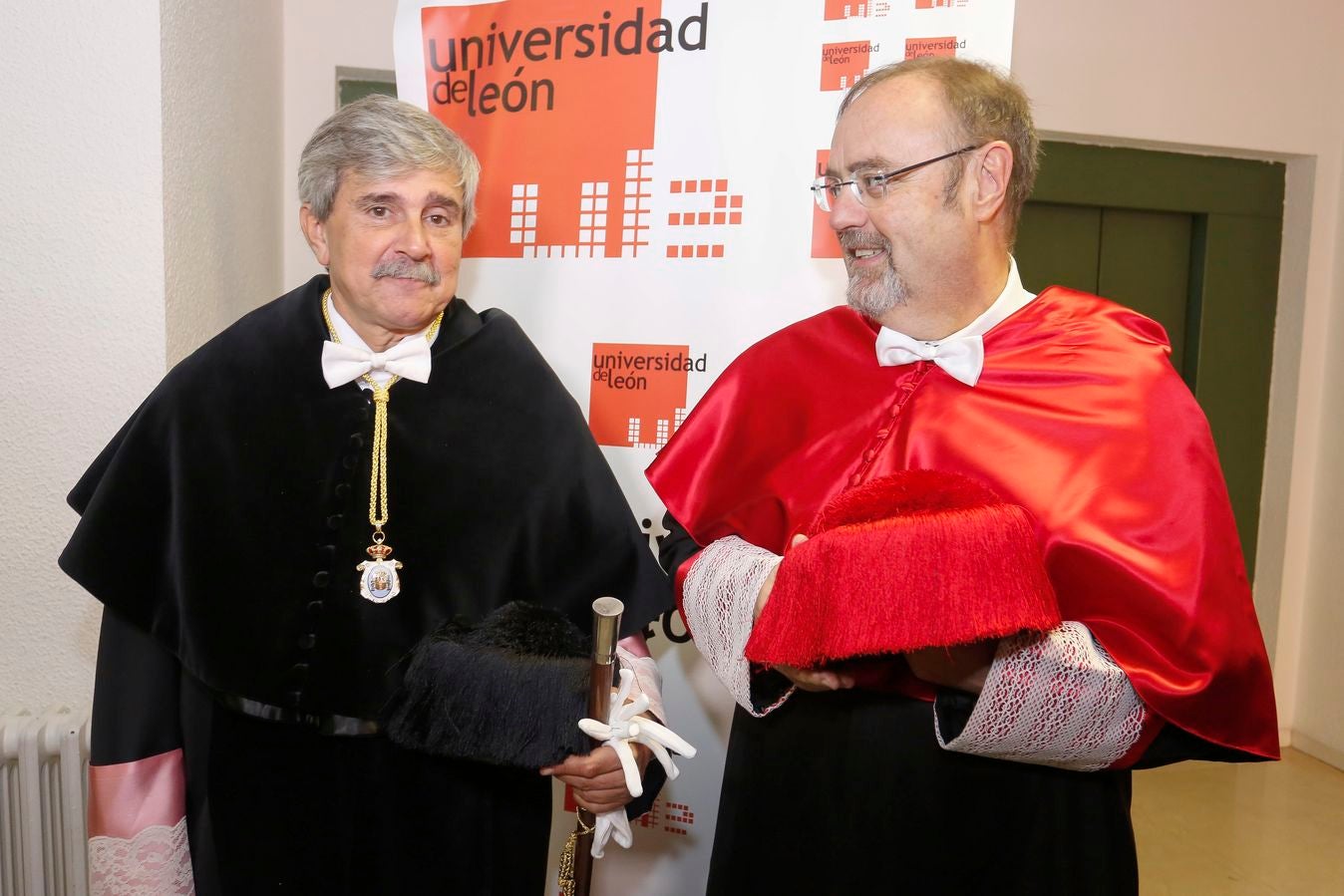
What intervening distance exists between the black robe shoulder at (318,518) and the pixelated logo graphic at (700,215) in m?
0.76

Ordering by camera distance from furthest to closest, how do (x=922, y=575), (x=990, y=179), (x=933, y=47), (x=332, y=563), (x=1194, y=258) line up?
1. (x=1194, y=258)
2. (x=933, y=47)
3. (x=332, y=563)
4. (x=990, y=179)
5. (x=922, y=575)

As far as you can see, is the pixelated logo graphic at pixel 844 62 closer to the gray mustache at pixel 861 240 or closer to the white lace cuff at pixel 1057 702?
the gray mustache at pixel 861 240

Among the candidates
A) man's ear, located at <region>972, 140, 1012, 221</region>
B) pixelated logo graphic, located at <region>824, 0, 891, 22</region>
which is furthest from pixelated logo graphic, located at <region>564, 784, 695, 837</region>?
pixelated logo graphic, located at <region>824, 0, 891, 22</region>

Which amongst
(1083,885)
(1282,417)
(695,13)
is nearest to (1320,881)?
(1282,417)

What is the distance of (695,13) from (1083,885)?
1.92 meters

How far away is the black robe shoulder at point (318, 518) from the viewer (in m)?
1.65

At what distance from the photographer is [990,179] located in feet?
5.15

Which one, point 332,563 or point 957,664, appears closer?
point 957,664

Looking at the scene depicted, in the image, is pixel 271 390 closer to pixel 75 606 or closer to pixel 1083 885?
pixel 75 606

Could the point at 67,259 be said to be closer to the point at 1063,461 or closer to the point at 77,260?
the point at 77,260

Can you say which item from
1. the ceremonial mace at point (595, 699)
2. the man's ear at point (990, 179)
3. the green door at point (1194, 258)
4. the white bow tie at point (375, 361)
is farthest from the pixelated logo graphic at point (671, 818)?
the green door at point (1194, 258)

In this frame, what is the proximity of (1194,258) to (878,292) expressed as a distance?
131 inches

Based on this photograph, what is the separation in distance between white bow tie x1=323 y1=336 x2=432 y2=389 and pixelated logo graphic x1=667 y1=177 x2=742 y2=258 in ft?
2.74

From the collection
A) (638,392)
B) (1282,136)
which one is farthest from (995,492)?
(1282,136)
